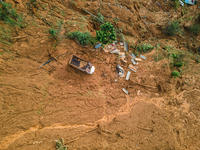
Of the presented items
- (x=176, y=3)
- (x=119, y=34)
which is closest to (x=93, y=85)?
(x=119, y=34)

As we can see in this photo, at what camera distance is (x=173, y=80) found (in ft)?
19.5

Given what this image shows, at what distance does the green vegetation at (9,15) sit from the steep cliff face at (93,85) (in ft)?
0.56

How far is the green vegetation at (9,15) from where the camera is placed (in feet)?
13.6

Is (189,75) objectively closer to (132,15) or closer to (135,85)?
(135,85)

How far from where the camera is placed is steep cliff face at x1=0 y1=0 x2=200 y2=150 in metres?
4.02

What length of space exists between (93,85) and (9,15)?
17.2 ft

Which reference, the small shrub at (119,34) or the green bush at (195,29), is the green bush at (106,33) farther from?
the green bush at (195,29)

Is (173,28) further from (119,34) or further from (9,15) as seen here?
(9,15)

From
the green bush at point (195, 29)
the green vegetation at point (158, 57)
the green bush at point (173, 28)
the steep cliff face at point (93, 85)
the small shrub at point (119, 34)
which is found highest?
the green bush at point (195, 29)

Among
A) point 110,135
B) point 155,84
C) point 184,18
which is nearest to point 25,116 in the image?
point 110,135

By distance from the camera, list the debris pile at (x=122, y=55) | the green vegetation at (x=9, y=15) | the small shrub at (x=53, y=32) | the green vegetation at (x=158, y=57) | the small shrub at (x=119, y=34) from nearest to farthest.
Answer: the green vegetation at (x=9, y=15), the small shrub at (x=53, y=32), the debris pile at (x=122, y=55), the small shrub at (x=119, y=34), the green vegetation at (x=158, y=57)

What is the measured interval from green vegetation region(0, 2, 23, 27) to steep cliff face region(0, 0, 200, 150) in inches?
6.8

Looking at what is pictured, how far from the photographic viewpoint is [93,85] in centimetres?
513

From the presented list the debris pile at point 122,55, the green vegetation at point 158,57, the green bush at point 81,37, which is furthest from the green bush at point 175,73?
the green bush at point 81,37
